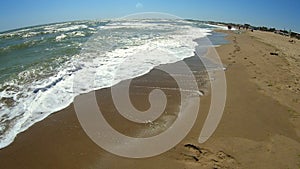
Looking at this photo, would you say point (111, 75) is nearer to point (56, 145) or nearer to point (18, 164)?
point (56, 145)

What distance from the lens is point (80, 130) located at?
5.27 m

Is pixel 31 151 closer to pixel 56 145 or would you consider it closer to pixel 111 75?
pixel 56 145

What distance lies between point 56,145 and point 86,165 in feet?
3.29

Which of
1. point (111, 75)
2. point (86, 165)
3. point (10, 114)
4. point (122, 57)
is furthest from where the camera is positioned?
point (122, 57)

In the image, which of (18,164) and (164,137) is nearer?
(18,164)

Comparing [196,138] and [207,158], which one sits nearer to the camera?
[207,158]

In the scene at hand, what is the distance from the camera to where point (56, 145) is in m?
4.73

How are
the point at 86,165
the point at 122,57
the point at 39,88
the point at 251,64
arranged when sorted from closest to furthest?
the point at 86,165 < the point at 39,88 < the point at 251,64 < the point at 122,57

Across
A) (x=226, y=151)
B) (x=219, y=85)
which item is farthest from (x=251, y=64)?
(x=226, y=151)

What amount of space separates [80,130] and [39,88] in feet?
12.0

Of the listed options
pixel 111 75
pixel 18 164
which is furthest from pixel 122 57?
pixel 18 164

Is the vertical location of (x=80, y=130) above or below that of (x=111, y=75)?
below

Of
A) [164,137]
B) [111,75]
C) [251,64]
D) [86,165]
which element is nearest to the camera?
[86,165]

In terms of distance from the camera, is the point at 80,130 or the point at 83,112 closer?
the point at 80,130
